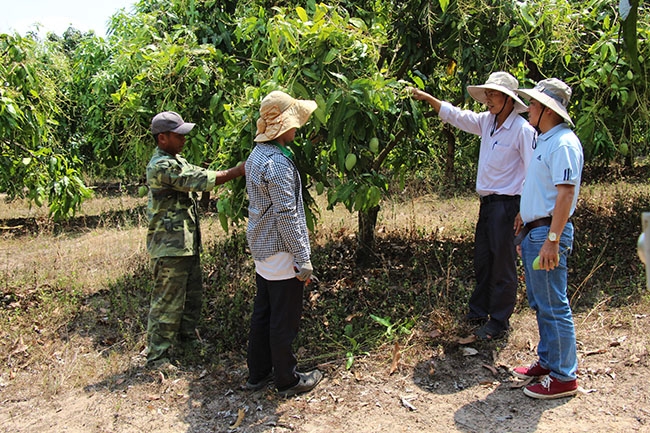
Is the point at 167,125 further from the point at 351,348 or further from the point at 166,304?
the point at 351,348

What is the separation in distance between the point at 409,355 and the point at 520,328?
36.1 inches

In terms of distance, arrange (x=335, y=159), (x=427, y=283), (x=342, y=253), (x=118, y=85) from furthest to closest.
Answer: (x=118, y=85) → (x=342, y=253) → (x=427, y=283) → (x=335, y=159)

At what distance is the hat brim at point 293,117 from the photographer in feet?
10.0

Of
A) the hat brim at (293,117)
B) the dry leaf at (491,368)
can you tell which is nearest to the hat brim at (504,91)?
the hat brim at (293,117)

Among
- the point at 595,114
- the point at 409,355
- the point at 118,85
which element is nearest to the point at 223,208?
the point at 409,355

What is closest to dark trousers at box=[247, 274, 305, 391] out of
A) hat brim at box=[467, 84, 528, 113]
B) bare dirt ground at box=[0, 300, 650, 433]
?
bare dirt ground at box=[0, 300, 650, 433]

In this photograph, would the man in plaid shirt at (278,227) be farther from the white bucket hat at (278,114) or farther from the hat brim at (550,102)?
the hat brim at (550,102)

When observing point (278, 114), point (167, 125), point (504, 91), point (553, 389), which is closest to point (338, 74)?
point (278, 114)

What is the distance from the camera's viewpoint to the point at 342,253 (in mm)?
5715

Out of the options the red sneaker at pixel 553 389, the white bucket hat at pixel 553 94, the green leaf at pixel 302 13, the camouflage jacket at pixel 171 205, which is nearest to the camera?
the white bucket hat at pixel 553 94

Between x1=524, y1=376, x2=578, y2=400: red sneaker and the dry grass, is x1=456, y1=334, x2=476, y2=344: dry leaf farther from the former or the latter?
x1=524, y1=376, x2=578, y2=400: red sneaker

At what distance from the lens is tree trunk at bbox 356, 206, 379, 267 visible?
5418 mm

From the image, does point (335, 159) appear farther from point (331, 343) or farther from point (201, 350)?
point (201, 350)

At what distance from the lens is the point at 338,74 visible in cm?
342
